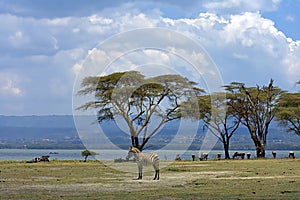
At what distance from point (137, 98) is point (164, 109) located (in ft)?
10.2

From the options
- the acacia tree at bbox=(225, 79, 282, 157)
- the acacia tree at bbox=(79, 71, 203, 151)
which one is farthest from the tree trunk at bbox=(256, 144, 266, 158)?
the acacia tree at bbox=(79, 71, 203, 151)

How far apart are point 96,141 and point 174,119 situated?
421 inches

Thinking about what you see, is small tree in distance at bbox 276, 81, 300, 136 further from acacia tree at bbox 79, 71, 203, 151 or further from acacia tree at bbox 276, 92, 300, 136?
acacia tree at bbox 79, 71, 203, 151

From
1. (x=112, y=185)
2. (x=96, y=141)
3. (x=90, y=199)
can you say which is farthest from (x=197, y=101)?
(x=90, y=199)

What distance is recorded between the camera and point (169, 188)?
2275 centimetres

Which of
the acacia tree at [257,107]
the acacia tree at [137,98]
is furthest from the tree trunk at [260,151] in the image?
the acacia tree at [137,98]

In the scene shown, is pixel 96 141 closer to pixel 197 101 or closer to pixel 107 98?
pixel 107 98

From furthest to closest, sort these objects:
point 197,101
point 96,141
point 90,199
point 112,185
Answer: point 197,101
point 96,141
point 112,185
point 90,199

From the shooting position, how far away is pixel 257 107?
220 feet

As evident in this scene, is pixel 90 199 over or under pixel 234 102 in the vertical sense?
under

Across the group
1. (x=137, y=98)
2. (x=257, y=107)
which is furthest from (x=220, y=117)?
(x=137, y=98)

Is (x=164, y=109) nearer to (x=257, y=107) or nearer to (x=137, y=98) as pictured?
(x=137, y=98)

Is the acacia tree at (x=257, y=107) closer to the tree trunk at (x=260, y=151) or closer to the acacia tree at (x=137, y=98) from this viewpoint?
the tree trunk at (x=260, y=151)

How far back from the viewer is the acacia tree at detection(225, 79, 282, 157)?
2623 inches
